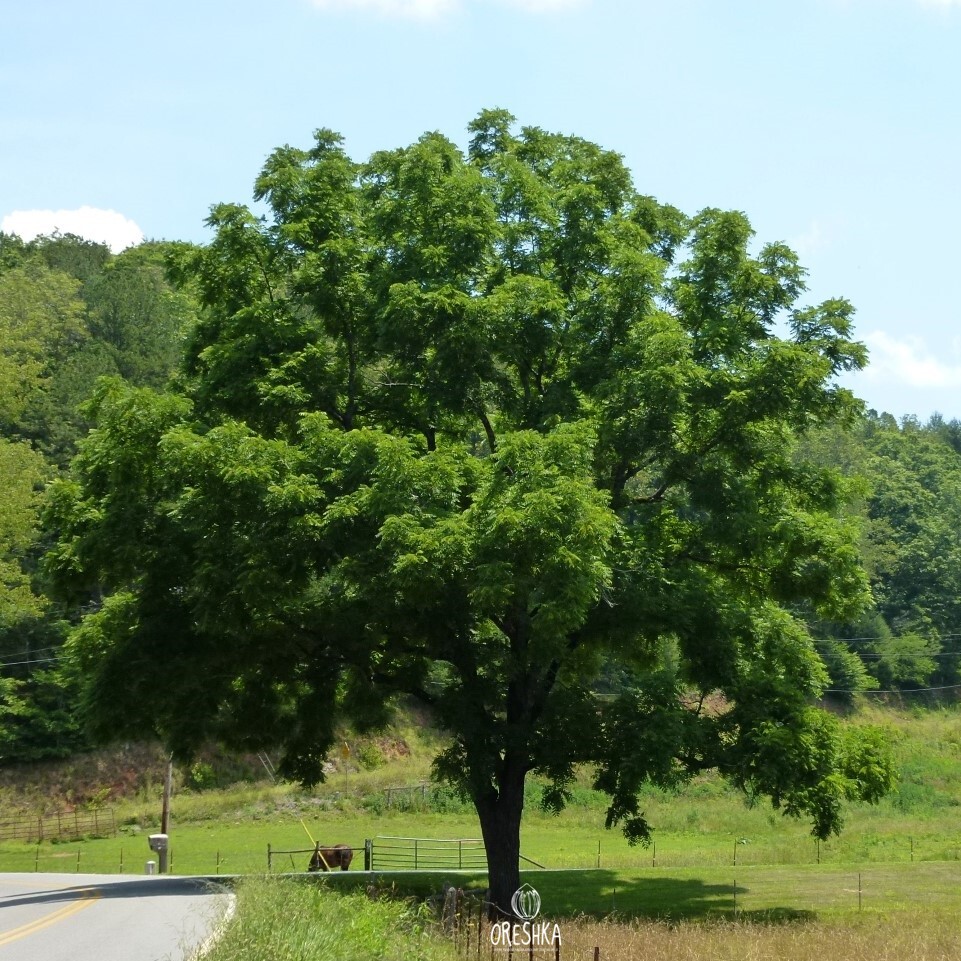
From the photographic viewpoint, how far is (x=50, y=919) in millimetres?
18750

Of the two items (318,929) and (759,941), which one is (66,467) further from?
(318,929)

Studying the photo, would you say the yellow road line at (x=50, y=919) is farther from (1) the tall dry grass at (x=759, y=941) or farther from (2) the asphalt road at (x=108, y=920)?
(1) the tall dry grass at (x=759, y=941)

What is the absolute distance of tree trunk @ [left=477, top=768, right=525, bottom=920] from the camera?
75.0 ft

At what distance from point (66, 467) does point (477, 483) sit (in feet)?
161

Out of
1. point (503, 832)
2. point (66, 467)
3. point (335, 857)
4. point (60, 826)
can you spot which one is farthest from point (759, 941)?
point (66, 467)

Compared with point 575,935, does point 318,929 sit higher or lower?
higher

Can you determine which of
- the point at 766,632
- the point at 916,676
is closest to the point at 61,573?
the point at 766,632

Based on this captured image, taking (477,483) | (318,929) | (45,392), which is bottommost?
(318,929)

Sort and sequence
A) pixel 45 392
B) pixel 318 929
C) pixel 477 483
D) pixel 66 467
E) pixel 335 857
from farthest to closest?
1. pixel 45 392
2. pixel 66 467
3. pixel 335 857
4. pixel 477 483
5. pixel 318 929

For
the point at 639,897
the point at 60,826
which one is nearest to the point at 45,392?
the point at 60,826

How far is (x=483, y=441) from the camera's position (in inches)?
1110

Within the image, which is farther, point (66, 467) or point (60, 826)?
point (66, 467)

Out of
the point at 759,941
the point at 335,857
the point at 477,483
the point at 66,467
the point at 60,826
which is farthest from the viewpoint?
the point at 66,467

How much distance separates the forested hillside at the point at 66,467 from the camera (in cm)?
5203
